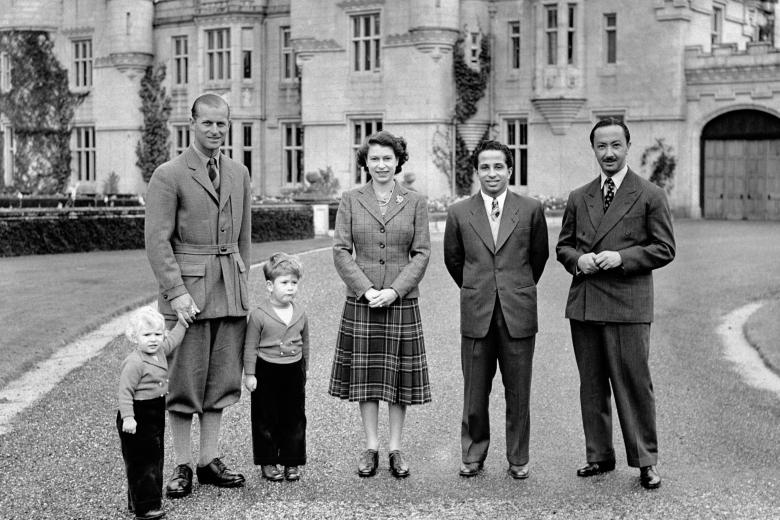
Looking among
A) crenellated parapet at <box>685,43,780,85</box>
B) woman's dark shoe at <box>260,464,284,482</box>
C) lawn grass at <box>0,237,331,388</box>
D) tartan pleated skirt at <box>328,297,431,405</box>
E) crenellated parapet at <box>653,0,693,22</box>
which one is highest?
crenellated parapet at <box>653,0,693,22</box>

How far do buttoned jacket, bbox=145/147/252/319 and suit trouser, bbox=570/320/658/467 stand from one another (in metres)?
2.06

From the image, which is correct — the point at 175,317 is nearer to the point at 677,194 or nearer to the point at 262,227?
the point at 262,227

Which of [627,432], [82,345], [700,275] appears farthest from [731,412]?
[700,275]

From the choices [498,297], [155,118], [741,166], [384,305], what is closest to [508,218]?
[498,297]

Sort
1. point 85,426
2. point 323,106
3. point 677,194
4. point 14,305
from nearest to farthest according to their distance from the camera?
point 85,426, point 14,305, point 677,194, point 323,106

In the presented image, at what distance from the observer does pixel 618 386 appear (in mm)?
6242

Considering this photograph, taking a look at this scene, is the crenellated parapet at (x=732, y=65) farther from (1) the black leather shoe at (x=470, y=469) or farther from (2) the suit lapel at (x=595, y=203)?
(1) the black leather shoe at (x=470, y=469)

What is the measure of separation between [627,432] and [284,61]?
2878 centimetres

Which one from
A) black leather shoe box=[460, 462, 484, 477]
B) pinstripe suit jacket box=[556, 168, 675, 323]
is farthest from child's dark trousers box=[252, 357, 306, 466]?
pinstripe suit jacket box=[556, 168, 675, 323]

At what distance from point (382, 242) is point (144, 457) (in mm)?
1861

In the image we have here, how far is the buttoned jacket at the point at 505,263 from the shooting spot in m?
6.29

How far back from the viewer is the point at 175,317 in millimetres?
5895

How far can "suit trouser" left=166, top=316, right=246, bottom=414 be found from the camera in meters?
5.88

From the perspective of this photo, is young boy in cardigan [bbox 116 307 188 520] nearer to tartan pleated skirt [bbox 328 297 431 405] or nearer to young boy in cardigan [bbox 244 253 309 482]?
young boy in cardigan [bbox 244 253 309 482]
